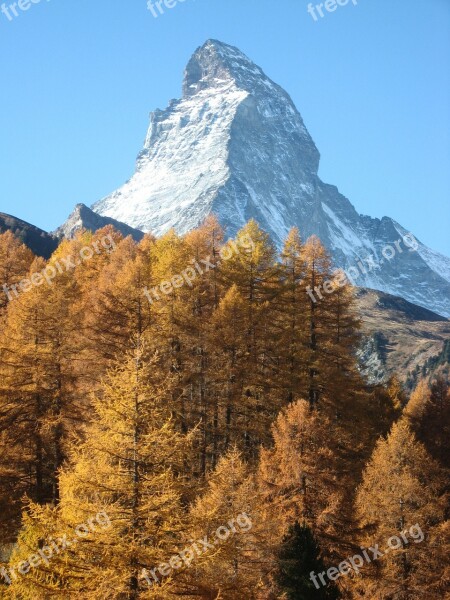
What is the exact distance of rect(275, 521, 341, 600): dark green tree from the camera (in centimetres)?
1934

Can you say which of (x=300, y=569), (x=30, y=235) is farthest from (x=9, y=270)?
(x=30, y=235)

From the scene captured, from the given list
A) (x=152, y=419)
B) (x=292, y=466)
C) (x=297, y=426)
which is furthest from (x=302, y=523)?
(x=152, y=419)

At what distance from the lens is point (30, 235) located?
4675 inches

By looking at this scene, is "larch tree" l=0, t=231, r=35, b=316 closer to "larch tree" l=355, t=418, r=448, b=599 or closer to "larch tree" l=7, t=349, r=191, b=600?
"larch tree" l=355, t=418, r=448, b=599

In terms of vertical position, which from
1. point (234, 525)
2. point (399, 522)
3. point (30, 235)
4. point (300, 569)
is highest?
point (30, 235)

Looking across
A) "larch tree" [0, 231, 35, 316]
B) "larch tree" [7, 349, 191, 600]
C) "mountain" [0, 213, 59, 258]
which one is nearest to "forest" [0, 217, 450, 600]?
"larch tree" [7, 349, 191, 600]

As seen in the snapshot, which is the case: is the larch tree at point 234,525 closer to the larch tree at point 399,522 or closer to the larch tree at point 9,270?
the larch tree at point 399,522

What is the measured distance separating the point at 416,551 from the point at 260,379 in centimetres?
1112

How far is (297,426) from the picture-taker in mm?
26141

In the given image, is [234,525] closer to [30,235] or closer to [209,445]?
[209,445]

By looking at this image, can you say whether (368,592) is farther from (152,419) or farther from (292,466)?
(152,419)

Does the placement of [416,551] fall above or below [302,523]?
below

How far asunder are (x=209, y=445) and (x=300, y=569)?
1449cm

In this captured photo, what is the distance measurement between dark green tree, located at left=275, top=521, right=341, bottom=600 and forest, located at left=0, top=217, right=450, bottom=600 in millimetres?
→ 66
